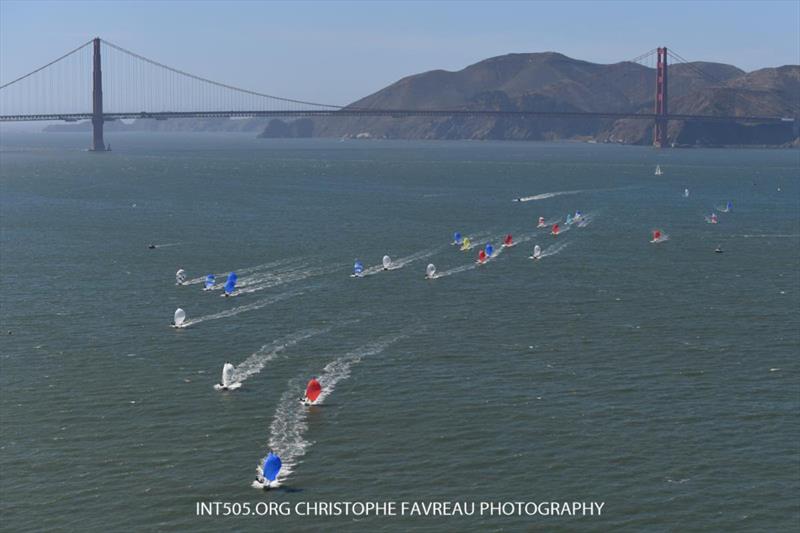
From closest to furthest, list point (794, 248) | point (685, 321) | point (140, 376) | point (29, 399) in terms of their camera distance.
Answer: point (29, 399) → point (140, 376) → point (685, 321) → point (794, 248)

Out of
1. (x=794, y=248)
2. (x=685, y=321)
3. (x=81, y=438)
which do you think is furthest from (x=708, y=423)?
(x=794, y=248)

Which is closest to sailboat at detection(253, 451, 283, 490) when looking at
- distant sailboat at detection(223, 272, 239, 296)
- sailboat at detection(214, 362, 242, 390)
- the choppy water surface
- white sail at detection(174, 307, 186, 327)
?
the choppy water surface

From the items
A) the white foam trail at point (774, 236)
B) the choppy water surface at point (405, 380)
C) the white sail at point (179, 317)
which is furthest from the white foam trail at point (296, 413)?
the white foam trail at point (774, 236)

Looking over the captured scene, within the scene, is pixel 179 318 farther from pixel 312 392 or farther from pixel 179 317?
pixel 312 392

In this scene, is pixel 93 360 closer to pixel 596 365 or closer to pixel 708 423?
pixel 596 365

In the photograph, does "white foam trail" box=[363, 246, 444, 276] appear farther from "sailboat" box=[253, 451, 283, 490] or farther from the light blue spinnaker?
"sailboat" box=[253, 451, 283, 490]
